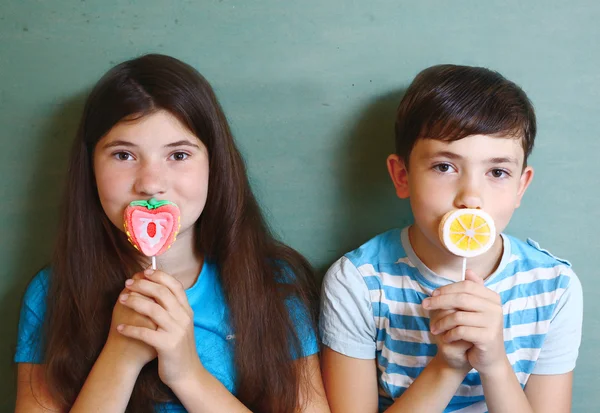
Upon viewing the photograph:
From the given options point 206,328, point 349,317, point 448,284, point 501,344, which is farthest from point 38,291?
point 501,344

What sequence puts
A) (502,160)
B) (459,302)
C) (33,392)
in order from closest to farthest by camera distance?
(459,302) → (502,160) → (33,392)

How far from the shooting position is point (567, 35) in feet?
5.47

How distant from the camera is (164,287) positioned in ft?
4.38

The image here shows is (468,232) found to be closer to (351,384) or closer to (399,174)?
(399,174)

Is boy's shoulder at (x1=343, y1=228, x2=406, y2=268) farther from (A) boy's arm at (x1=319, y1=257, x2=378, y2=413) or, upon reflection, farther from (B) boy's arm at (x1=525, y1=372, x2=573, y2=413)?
(B) boy's arm at (x1=525, y1=372, x2=573, y2=413)

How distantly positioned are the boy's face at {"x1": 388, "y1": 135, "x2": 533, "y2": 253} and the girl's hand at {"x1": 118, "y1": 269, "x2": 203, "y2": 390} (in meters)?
0.62

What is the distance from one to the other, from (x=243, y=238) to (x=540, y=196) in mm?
893

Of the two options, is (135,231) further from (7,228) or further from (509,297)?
(509,297)

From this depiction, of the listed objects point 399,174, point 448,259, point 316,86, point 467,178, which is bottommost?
point 448,259

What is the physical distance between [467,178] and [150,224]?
2.46 ft

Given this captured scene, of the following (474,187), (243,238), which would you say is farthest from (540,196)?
(243,238)

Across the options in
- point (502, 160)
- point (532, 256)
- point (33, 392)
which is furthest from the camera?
point (532, 256)

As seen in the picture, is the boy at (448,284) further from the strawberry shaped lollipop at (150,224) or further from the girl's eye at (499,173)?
the strawberry shaped lollipop at (150,224)

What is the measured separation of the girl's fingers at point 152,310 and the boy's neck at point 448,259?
69 centimetres
